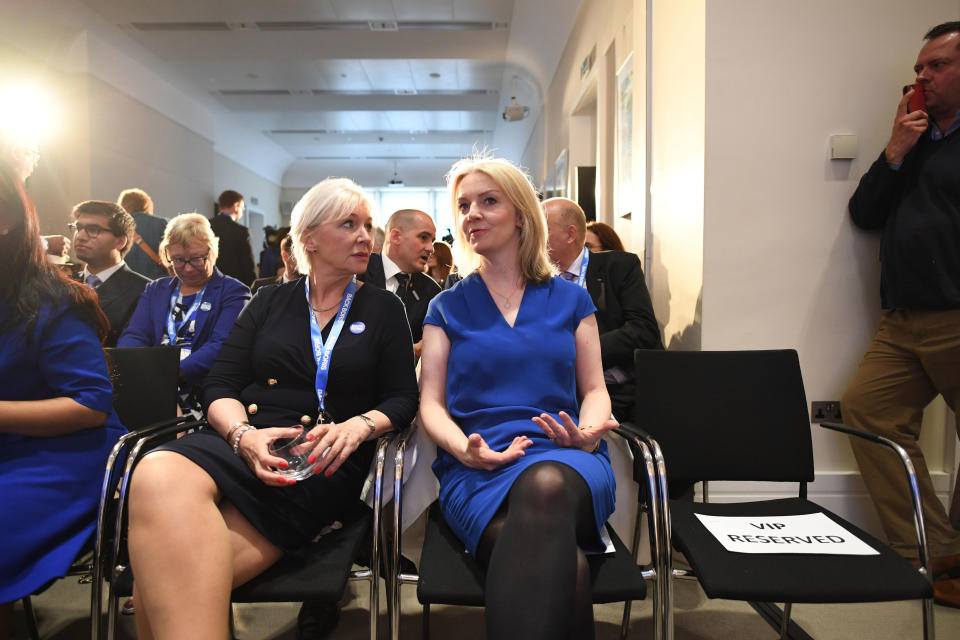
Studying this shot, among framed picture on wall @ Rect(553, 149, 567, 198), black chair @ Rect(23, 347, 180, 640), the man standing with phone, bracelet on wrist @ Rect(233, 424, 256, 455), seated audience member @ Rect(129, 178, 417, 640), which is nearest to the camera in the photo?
seated audience member @ Rect(129, 178, 417, 640)

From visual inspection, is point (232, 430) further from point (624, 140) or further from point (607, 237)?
point (624, 140)

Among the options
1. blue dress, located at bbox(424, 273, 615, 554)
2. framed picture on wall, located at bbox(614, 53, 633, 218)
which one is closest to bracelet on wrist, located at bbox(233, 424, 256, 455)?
blue dress, located at bbox(424, 273, 615, 554)

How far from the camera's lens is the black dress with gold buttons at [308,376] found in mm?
1637

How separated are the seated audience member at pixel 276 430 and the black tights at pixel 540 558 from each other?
1.54 feet

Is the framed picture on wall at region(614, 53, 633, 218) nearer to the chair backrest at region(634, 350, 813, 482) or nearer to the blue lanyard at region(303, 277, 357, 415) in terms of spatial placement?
the chair backrest at region(634, 350, 813, 482)

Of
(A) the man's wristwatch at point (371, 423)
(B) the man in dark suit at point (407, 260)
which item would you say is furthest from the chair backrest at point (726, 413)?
(B) the man in dark suit at point (407, 260)

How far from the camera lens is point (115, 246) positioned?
3148mm

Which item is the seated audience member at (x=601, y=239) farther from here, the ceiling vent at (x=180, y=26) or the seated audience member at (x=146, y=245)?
the ceiling vent at (x=180, y=26)

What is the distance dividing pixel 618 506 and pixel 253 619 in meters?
1.31

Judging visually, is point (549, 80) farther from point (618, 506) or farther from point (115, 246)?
point (618, 506)

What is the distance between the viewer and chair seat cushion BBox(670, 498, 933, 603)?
4.55ft

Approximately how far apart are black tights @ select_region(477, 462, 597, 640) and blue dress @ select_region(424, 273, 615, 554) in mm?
80

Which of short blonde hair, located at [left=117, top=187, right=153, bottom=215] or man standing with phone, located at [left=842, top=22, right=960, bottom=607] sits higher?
short blonde hair, located at [left=117, top=187, right=153, bottom=215]

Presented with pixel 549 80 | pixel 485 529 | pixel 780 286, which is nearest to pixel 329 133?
pixel 549 80
